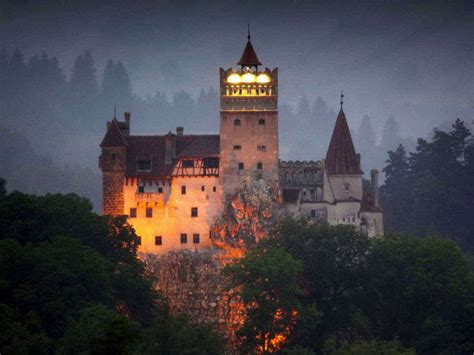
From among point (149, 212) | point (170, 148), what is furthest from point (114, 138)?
point (149, 212)

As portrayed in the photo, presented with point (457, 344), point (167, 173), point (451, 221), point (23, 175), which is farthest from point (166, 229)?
point (23, 175)

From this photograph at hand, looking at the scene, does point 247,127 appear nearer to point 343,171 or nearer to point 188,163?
point 188,163

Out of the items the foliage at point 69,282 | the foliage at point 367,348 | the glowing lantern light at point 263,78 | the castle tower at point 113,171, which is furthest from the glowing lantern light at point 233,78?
the foliage at point 367,348

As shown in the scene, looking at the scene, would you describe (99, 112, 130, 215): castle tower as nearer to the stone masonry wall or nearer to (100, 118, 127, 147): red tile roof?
(100, 118, 127, 147): red tile roof

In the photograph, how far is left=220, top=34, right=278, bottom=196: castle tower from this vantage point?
10762cm

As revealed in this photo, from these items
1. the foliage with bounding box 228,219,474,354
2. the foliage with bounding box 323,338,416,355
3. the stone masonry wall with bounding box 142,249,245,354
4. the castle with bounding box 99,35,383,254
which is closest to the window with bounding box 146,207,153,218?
the castle with bounding box 99,35,383,254

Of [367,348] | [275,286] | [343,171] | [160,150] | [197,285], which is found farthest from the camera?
[343,171]

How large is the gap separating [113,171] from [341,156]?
19420mm

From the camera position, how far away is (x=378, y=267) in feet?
343

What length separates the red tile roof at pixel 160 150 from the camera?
357 ft

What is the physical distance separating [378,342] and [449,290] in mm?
8019

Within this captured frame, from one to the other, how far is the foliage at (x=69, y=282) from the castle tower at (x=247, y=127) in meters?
9.56

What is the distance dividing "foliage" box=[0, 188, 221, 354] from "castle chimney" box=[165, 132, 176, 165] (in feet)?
21.9

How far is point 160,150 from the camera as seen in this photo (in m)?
110
